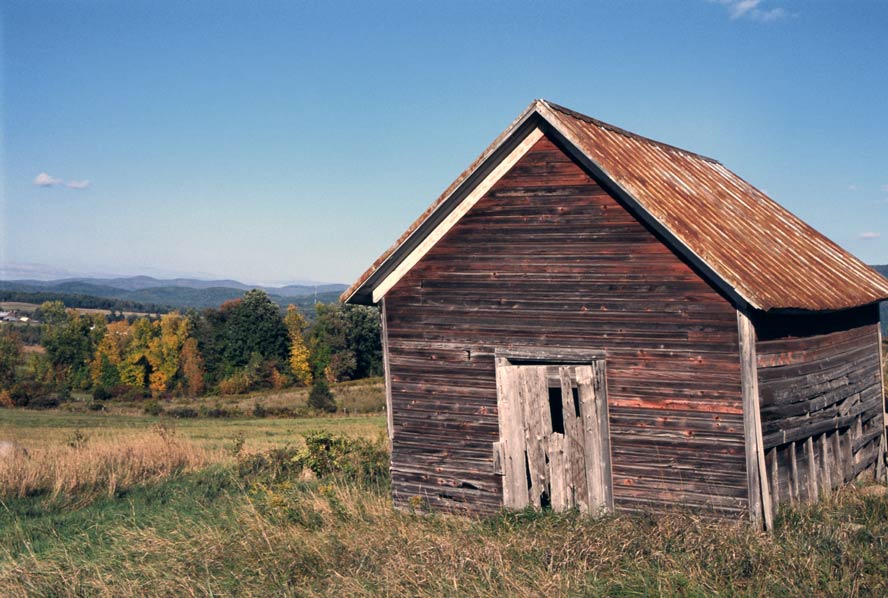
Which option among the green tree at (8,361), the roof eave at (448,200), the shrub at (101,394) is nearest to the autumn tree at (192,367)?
the shrub at (101,394)

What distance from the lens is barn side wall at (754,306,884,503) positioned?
29.1ft

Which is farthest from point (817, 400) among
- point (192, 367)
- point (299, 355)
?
point (192, 367)

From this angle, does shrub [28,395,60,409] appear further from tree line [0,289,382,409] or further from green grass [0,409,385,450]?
green grass [0,409,385,450]

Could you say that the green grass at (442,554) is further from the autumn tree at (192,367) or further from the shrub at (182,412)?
the autumn tree at (192,367)

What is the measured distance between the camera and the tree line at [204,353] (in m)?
74.7

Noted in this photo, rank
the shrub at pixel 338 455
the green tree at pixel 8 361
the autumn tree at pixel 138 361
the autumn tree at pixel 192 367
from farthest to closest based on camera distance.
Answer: the autumn tree at pixel 138 361, the autumn tree at pixel 192 367, the green tree at pixel 8 361, the shrub at pixel 338 455

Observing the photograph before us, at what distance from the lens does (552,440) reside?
9.53 m

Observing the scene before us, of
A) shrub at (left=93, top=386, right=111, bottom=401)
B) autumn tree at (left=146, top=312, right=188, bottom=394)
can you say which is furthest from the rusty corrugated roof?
autumn tree at (left=146, top=312, right=188, bottom=394)

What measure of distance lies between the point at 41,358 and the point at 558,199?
297 feet

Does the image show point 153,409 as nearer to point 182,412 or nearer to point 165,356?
point 182,412

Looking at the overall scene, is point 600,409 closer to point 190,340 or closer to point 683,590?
point 683,590

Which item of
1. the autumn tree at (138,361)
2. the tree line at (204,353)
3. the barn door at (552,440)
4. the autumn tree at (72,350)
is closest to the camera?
the barn door at (552,440)

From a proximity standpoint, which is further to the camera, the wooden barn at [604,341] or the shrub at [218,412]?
the shrub at [218,412]

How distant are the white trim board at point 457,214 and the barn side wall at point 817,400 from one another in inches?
136
